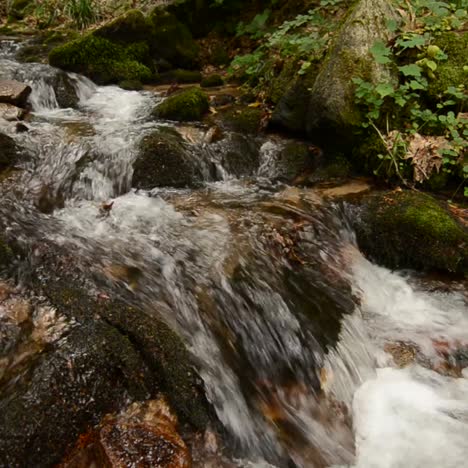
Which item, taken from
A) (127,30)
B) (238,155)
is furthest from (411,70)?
(127,30)

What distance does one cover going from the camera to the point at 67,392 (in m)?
2.11

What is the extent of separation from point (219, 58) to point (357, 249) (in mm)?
5954

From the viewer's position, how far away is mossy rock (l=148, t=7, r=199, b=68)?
846cm

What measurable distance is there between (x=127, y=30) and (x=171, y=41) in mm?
857

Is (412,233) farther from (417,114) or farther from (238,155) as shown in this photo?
(238,155)

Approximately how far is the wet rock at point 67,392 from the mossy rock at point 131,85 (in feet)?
20.2

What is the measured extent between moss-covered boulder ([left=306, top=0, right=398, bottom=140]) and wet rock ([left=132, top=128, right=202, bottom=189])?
160 centimetres

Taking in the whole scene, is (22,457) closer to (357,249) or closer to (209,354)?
(209,354)

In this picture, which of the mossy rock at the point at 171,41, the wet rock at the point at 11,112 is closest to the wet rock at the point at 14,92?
the wet rock at the point at 11,112

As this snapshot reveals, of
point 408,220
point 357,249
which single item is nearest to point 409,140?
point 408,220

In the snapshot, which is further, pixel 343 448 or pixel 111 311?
pixel 343 448

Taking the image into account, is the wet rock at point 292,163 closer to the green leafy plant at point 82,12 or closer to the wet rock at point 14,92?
Answer: the wet rock at point 14,92

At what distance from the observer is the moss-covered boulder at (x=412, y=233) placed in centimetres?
398

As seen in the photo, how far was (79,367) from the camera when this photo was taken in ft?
7.16
